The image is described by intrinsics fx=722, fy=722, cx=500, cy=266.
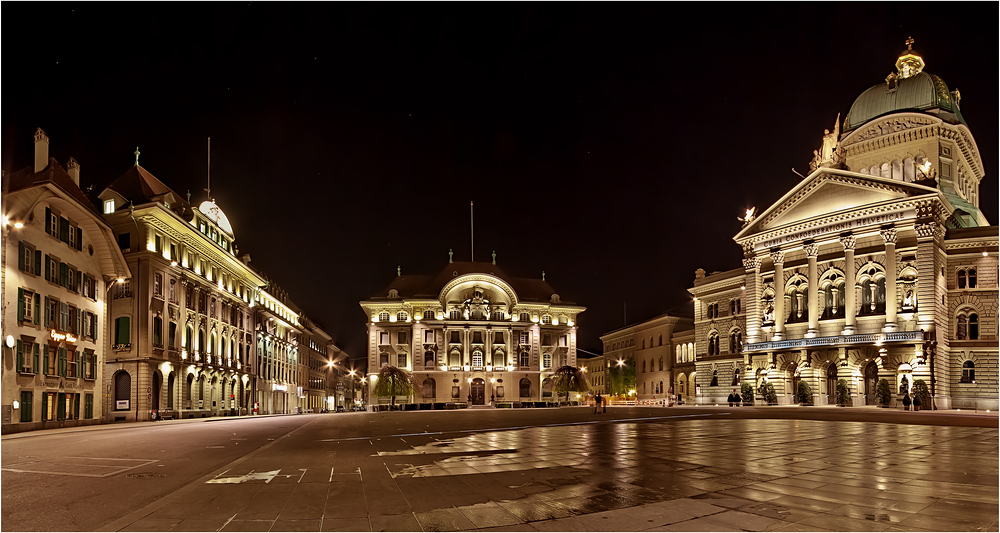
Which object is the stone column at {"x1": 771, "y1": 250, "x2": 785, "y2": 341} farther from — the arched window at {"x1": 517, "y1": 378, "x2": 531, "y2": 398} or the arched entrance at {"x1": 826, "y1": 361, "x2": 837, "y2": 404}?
the arched window at {"x1": 517, "y1": 378, "x2": 531, "y2": 398}

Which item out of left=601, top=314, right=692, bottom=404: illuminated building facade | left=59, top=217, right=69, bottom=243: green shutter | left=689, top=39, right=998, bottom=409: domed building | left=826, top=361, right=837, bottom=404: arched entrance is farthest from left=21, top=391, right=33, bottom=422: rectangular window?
left=601, top=314, right=692, bottom=404: illuminated building facade

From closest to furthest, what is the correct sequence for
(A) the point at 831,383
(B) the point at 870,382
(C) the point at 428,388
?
(B) the point at 870,382 → (A) the point at 831,383 → (C) the point at 428,388

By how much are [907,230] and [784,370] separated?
1673 cm

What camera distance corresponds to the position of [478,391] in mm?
101562

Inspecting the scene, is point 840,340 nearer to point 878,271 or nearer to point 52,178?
point 878,271

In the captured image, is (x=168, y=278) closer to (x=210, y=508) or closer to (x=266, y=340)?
(x=266, y=340)

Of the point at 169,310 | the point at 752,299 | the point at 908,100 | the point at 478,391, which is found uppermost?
Result: the point at 908,100

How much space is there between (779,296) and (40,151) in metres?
Answer: 61.1

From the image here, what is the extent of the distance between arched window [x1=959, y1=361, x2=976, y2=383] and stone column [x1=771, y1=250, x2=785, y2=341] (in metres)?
14.5

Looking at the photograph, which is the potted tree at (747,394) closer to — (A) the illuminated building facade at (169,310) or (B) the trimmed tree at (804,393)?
(B) the trimmed tree at (804,393)

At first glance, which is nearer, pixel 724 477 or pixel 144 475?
pixel 724 477

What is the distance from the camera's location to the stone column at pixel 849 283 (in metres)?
62.5

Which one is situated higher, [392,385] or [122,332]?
[122,332]

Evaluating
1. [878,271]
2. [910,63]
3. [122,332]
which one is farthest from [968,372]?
[122,332]
